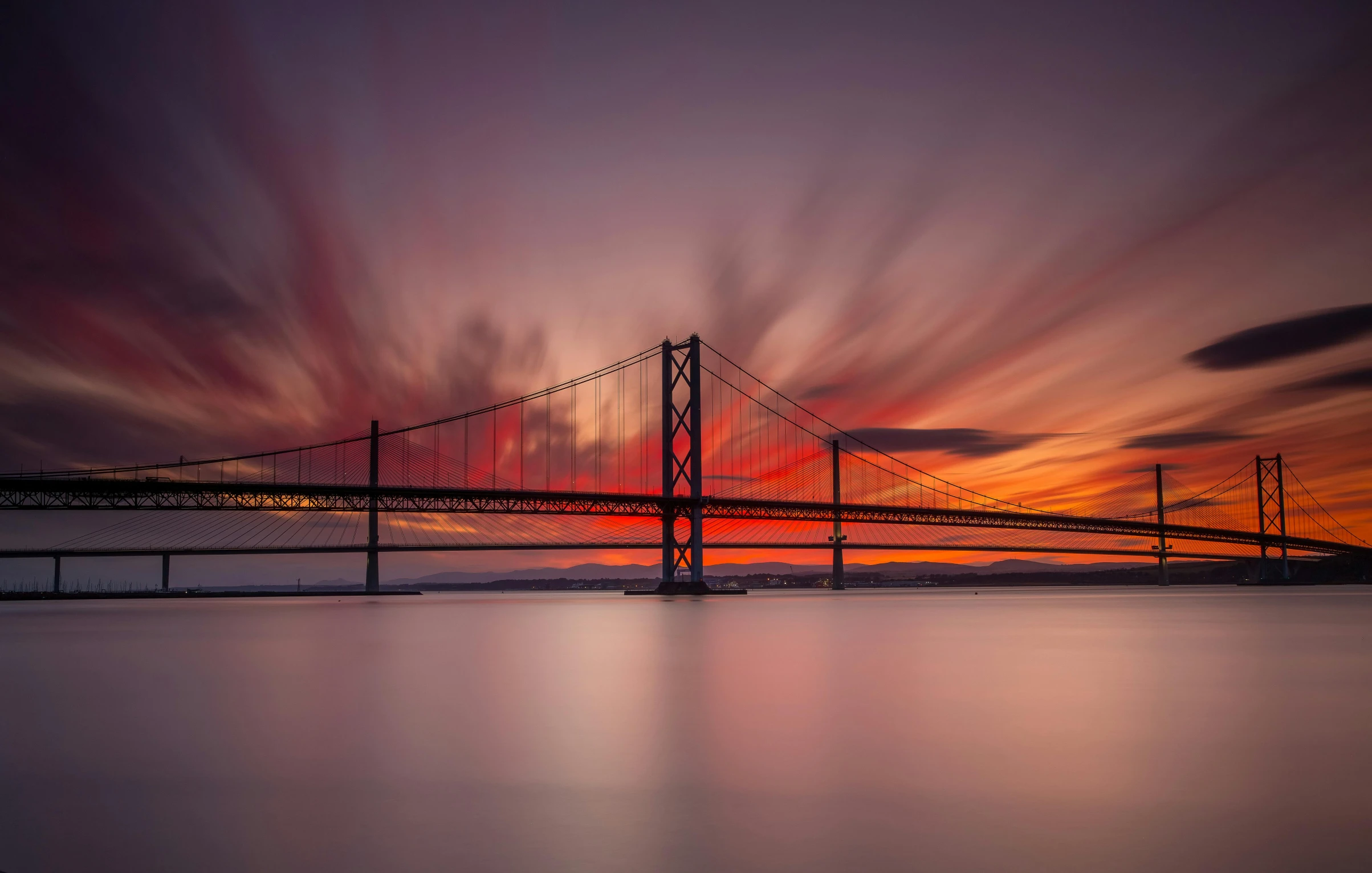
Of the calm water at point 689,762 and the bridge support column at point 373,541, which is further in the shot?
the bridge support column at point 373,541

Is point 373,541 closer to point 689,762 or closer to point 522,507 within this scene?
point 522,507

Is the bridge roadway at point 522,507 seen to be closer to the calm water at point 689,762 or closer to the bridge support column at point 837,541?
the bridge support column at point 837,541

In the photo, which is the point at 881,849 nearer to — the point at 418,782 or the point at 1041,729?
the point at 418,782

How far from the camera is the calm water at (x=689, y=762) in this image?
508 centimetres

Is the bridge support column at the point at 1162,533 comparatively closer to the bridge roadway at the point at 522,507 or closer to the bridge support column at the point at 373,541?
the bridge roadway at the point at 522,507

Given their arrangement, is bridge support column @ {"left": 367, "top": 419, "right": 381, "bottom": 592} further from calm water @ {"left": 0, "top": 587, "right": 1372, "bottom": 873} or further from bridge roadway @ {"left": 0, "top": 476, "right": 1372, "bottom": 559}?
calm water @ {"left": 0, "top": 587, "right": 1372, "bottom": 873}

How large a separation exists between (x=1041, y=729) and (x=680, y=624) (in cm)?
2334

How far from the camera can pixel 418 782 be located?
272 inches

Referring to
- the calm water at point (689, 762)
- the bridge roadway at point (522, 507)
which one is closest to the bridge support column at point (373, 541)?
the bridge roadway at point (522, 507)

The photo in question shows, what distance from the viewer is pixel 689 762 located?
7.71 meters

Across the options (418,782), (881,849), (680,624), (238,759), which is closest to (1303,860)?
(881,849)

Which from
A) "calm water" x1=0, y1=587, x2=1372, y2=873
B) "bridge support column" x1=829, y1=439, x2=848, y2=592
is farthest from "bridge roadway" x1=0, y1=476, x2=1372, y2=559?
"calm water" x1=0, y1=587, x2=1372, y2=873

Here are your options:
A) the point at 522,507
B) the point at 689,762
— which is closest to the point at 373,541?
the point at 522,507

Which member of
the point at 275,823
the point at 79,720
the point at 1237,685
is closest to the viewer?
the point at 275,823
